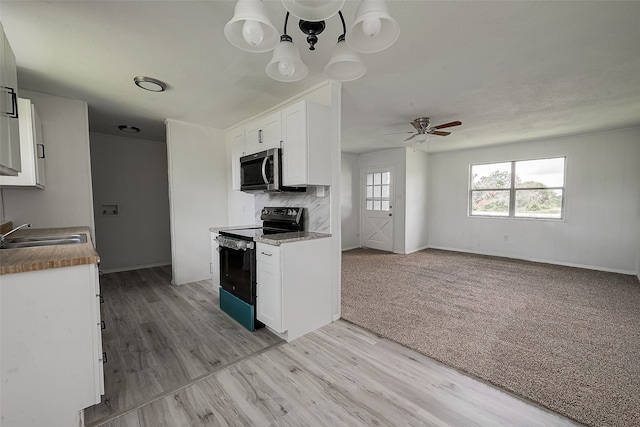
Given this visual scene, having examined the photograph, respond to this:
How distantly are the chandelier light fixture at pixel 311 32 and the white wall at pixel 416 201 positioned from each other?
4.78 m

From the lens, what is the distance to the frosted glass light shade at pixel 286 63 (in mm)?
1442

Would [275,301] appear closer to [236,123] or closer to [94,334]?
[94,334]

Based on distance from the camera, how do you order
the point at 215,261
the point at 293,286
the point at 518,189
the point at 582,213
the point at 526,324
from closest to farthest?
the point at 293,286, the point at 526,324, the point at 215,261, the point at 582,213, the point at 518,189

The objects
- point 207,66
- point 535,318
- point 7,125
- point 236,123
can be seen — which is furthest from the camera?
point 236,123

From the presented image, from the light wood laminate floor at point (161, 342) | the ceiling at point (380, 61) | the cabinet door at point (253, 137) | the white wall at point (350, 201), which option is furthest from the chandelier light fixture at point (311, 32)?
the white wall at point (350, 201)

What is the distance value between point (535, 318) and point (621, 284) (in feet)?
7.81

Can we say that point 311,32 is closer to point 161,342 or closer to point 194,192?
point 161,342

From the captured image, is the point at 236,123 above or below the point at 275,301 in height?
above

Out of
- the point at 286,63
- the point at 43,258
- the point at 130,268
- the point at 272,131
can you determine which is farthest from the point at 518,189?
the point at 130,268

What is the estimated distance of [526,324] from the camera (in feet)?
8.71

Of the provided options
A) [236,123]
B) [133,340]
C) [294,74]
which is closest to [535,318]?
[294,74]

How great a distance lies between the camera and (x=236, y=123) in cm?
402

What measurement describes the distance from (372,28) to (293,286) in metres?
1.94

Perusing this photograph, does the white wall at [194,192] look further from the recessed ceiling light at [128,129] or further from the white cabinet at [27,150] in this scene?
the white cabinet at [27,150]
